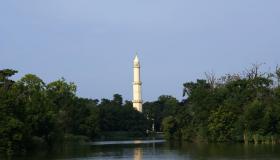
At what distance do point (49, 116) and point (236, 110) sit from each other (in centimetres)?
2754

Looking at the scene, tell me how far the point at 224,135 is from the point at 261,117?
9.36 metres

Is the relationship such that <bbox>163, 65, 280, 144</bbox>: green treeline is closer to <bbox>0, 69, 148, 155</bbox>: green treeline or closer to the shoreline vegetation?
the shoreline vegetation

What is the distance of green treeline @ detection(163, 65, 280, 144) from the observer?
76562mm

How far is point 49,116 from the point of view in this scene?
250 ft

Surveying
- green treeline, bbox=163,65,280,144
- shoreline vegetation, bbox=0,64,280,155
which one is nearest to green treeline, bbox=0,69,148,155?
shoreline vegetation, bbox=0,64,280,155

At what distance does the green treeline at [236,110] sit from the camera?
251 feet

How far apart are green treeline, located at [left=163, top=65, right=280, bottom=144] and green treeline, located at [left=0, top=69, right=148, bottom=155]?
859 inches

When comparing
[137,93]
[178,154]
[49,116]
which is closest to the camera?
[178,154]

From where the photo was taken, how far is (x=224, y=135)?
85312 millimetres

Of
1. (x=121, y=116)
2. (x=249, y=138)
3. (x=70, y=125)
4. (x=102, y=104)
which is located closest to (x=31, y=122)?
(x=249, y=138)

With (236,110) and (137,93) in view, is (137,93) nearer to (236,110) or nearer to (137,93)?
(137,93)

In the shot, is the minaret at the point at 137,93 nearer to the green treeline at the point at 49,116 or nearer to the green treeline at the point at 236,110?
the green treeline at the point at 49,116

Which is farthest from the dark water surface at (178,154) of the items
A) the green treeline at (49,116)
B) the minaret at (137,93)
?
the minaret at (137,93)

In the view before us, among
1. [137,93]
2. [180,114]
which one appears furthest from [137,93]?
[180,114]
